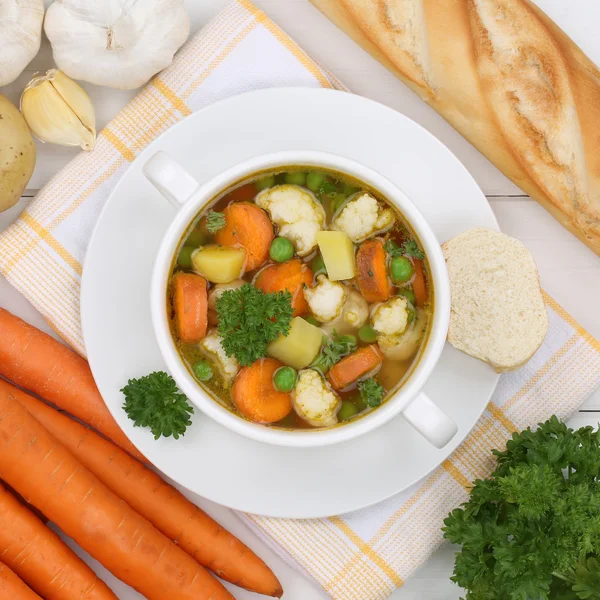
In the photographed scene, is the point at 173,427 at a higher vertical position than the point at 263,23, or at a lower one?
lower

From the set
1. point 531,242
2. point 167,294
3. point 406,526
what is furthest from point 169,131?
point 406,526

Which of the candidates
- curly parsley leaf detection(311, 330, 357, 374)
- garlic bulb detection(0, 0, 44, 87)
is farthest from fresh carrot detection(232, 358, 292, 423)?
garlic bulb detection(0, 0, 44, 87)

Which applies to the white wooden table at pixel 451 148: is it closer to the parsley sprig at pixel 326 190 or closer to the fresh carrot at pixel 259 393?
the parsley sprig at pixel 326 190

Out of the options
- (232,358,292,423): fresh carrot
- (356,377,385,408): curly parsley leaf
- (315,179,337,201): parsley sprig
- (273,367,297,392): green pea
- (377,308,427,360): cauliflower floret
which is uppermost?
(315,179,337,201): parsley sprig

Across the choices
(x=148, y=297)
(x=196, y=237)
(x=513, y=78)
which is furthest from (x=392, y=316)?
(x=513, y=78)

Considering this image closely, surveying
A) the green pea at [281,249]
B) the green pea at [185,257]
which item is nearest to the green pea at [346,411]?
the green pea at [281,249]

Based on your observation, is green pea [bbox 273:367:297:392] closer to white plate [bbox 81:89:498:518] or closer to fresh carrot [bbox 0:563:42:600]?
white plate [bbox 81:89:498:518]

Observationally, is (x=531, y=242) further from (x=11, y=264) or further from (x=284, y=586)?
(x=11, y=264)
